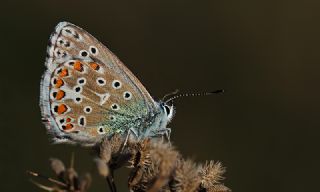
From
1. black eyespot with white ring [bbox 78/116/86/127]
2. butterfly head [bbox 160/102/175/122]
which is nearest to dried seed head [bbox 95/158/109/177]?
black eyespot with white ring [bbox 78/116/86/127]

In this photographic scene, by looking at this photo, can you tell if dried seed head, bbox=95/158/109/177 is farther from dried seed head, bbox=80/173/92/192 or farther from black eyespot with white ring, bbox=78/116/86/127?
black eyespot with white ring, bbox=78/116/86/127

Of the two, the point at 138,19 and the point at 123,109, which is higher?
the point at 138,19

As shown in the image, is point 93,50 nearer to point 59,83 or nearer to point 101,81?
point 101,81

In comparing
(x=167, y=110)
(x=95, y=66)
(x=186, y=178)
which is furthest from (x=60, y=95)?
(x=186, y=178)

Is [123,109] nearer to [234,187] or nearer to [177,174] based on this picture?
[177,174]

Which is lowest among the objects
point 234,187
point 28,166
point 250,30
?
point 28,166

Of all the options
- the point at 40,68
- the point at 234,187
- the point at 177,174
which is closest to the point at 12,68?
the point at 40,68

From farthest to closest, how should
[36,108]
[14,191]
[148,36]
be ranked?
[148,36]
[36,108]
[14,191]
